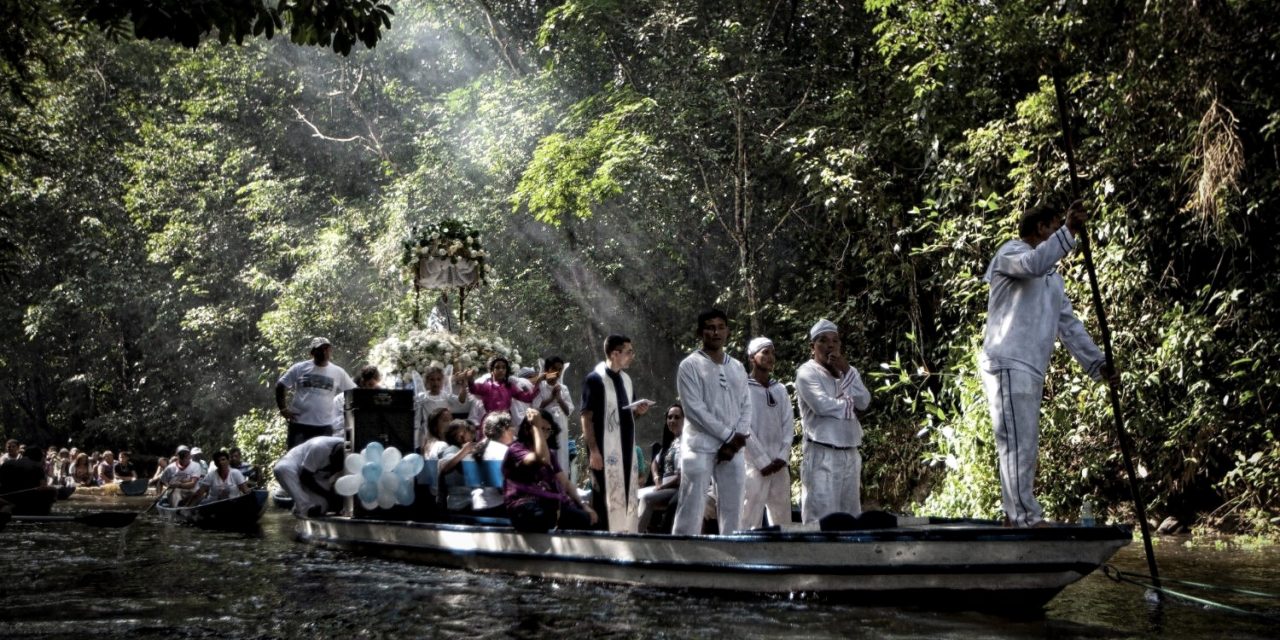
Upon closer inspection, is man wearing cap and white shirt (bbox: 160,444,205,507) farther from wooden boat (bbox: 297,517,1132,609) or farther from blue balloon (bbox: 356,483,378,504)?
wooden boat (bbox: 297,517,1132,609)

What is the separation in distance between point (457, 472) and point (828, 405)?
4154mm

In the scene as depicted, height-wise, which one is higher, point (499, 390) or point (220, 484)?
point (499, 390)

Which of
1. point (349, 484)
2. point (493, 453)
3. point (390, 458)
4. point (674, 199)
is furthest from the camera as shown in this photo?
point (674, 199)

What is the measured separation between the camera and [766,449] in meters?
10.4

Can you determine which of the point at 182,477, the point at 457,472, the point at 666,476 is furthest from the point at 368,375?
the point at 182,477

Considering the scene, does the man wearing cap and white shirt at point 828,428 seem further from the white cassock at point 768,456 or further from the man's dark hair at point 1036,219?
the man's dark hair at point 1036,219

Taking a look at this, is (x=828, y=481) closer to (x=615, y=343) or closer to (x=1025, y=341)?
(x=615, y=343)

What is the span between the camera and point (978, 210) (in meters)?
16.3

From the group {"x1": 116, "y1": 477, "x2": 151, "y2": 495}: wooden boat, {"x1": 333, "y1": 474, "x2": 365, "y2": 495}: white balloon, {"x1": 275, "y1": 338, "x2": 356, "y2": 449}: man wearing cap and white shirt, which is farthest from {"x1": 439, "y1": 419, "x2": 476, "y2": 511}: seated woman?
{"x1": 116, "y1": 477, "x2": 151, "y2": 495}: wooden boat

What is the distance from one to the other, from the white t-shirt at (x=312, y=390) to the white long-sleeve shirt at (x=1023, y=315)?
8.71 m

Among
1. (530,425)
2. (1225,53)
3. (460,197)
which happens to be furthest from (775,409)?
(460,197)

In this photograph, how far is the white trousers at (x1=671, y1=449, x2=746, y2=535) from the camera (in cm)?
925

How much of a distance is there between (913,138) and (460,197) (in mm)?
11870

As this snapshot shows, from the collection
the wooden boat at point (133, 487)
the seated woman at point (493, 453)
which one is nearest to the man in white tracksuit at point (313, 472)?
the seated woman at point (493, 453)
